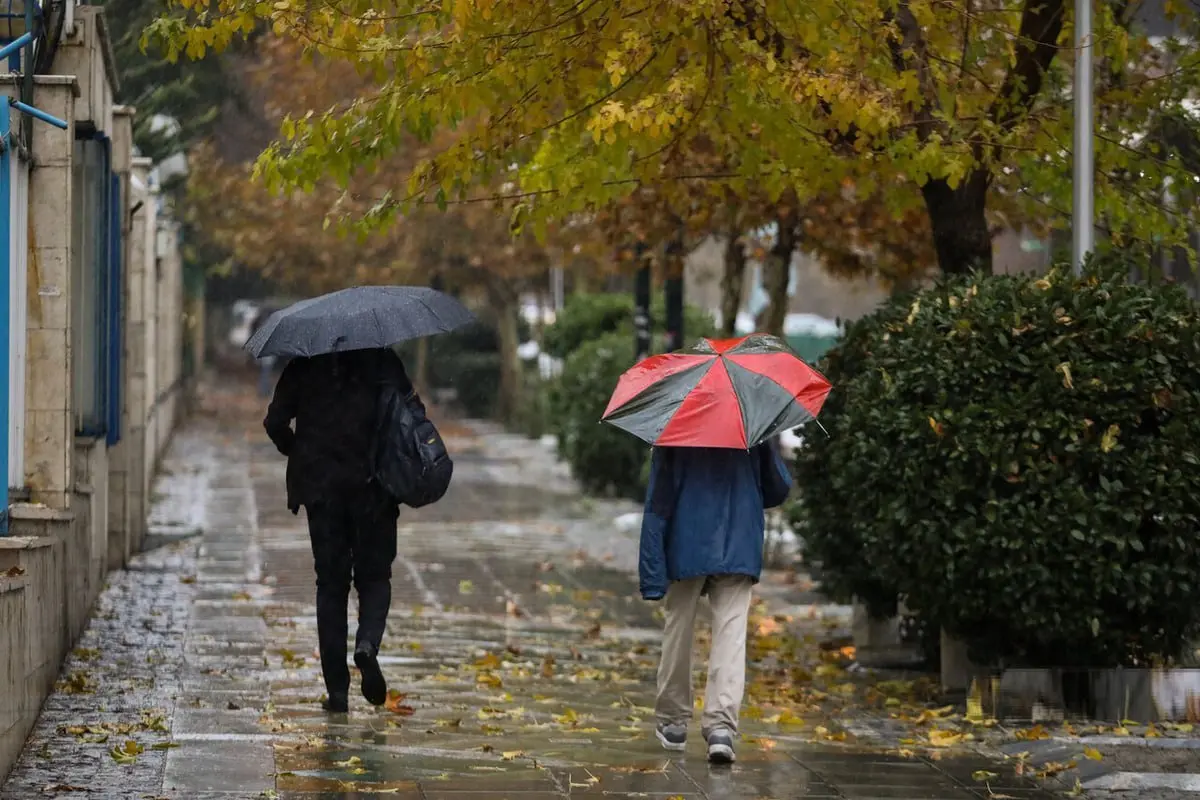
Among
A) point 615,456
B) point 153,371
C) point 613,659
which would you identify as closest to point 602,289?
point 615,456

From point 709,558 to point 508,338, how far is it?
94.0ft

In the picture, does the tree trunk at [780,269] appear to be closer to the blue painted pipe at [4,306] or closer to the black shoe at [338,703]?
the black shoe at [338,703]

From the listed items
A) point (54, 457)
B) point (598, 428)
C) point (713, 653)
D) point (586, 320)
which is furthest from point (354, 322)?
point (586, 320)

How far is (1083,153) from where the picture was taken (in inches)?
387

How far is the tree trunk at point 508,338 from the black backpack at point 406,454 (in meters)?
27.0

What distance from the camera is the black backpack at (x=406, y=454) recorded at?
8312 mm

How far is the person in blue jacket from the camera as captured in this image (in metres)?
8.02

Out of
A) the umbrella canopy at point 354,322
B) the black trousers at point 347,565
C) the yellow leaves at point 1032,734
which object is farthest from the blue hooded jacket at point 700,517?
the yellow leaves at point 1032,734

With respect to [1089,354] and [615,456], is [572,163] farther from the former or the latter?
[615,456]

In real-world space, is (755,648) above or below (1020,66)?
below

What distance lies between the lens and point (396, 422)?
8.42m

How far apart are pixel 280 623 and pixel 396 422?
12.3ft

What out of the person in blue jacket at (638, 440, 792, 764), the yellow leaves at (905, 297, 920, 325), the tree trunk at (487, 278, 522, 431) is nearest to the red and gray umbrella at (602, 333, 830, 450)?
the person in blue jacket at (638, 440, 792, 764)

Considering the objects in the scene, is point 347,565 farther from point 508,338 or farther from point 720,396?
point 508,338
